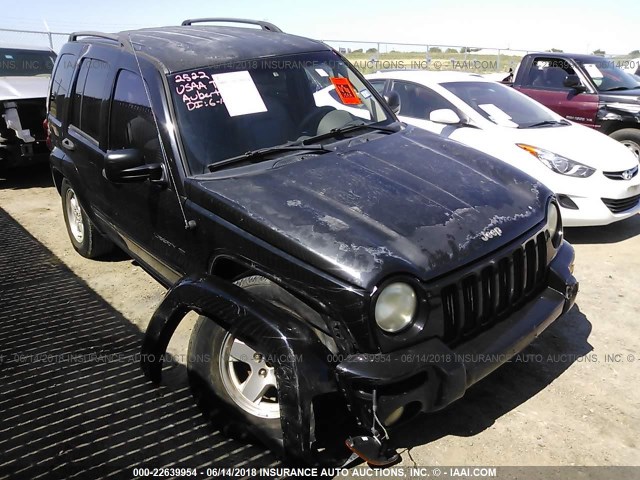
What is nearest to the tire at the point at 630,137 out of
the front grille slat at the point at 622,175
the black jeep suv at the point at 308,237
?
the front grille slat at the point at 622,175

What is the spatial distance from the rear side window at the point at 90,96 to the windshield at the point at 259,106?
3.42 feet

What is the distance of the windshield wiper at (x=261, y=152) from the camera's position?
10.1 feet

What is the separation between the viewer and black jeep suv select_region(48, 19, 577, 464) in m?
2.31

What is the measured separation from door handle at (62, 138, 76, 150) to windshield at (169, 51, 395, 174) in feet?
5.36

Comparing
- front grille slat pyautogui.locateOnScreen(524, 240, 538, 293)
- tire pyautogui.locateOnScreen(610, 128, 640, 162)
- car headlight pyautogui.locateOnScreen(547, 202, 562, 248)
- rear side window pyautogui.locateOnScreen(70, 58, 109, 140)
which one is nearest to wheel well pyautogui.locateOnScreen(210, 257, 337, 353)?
front grille slat pyautogui.locateOnScreen(524, 240, 538, 293)

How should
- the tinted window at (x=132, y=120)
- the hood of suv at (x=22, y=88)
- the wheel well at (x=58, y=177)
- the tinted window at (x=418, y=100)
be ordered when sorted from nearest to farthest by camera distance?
the tinted window at (x=132, y=120), the wheel well at (x=58, y=177), the tinted window at (x=418, y=100), the hood of suv at (x=22, y=88)

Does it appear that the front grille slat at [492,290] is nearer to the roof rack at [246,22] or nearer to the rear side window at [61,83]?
the roof rack at [246,22]

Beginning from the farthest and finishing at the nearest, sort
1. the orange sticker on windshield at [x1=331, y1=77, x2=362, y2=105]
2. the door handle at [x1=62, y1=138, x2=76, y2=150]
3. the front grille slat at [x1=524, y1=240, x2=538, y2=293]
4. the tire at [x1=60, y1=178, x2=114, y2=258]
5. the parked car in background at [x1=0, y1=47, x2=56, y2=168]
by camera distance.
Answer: the parked car in background at [x1=0, y1=47, x2=56, y2=168], the tire at [x1=60, y1=178, x2=114, y2=258], the door handle at [x1=62, y1=138, x2=76, y2=150], the orange sticker on windshield at [x1=331, y1=77, x2=362, y2=105], the front grille slat at [x1=524, y1=240, x2=538, y2=293]

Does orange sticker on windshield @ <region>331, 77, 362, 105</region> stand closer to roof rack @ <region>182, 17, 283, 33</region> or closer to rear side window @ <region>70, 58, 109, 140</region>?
roof rack @ <region>182, 17, 283, 33</region>

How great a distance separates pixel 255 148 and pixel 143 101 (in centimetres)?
84

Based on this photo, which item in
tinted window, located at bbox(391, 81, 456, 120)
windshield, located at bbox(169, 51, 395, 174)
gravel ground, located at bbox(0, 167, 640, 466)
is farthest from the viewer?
tinted window, located at bbox(391, 81, 456, 120)

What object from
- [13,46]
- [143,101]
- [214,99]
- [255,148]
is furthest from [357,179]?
[13,46]

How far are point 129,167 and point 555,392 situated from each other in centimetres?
278

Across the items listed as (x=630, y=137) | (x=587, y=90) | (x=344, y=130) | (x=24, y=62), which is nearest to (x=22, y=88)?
(x=24, y=62)
